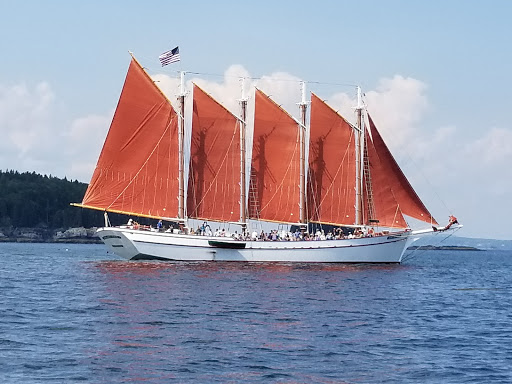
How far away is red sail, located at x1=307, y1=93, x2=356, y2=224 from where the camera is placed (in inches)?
3452

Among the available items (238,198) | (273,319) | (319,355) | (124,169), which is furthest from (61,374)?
(238,198)

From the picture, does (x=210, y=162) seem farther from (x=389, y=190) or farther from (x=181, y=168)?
(x=389, y=190)

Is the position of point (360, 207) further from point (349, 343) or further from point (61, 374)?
point (61, 374)

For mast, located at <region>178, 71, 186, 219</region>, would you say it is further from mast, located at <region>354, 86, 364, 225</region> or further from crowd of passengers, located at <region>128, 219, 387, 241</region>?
mast, located at <region>354, 86, 364, 225</region>

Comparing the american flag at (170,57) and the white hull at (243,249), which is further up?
the american flag at (170,57)

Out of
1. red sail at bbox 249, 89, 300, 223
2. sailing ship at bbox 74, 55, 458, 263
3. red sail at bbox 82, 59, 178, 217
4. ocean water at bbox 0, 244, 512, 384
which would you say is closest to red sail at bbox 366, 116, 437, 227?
sailing ship at bbox 74, 55, 458, 263

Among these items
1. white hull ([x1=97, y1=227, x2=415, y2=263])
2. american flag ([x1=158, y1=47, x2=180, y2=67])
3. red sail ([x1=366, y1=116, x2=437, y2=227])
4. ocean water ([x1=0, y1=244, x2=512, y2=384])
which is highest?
american flag ([x1=158, y1=47, x2=180, y2=67])

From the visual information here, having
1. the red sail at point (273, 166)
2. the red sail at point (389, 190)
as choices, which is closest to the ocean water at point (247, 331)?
the red sail at point (389, 190)

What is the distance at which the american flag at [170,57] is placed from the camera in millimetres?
82500

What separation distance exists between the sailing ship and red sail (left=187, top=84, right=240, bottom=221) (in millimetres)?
105

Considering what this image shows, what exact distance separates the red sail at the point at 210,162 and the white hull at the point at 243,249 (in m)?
4.05

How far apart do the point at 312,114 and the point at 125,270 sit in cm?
2966

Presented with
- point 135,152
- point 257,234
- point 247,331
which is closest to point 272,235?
point 257,234

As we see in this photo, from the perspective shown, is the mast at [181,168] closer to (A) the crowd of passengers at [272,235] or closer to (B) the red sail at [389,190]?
Answer: (A) the crowd of passengers at [272,235]
